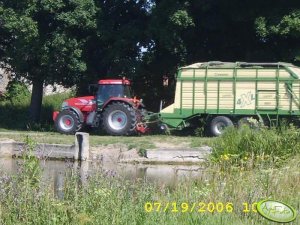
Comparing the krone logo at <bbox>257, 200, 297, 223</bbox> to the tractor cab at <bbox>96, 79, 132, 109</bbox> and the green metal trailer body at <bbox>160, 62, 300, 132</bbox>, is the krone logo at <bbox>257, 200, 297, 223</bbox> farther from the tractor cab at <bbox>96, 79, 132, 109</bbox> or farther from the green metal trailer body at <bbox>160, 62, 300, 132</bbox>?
the tractor cab at <bbox>96, 79, 132, 109</bbox>

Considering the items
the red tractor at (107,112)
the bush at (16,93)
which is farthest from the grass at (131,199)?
the bush at (16,93)

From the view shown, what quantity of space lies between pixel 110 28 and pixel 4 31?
480 centimetres

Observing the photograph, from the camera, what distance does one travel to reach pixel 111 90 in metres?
24.2

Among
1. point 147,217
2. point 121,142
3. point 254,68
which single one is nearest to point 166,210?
point 147,217

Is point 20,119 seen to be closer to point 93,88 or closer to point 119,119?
point 93,88

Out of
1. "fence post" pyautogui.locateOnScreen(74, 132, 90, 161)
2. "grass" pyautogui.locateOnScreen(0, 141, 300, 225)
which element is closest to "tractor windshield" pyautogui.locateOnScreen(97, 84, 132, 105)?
"fence post" pyautogui.locateOnScreen(74, 132, 90, 161)

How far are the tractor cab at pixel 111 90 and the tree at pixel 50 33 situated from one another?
254 cm

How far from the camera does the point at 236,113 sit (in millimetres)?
23484

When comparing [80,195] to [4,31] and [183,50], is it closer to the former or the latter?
[183,50]

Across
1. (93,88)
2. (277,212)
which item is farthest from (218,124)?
(277,212)

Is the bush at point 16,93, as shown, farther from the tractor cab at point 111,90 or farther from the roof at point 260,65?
the roof at point 260,65

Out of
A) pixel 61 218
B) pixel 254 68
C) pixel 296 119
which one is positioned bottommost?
pixel 61 218
